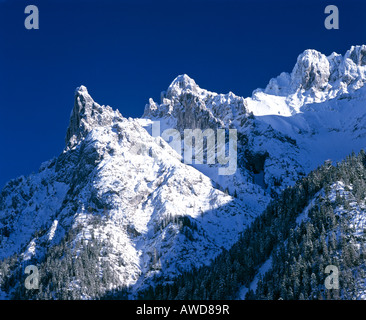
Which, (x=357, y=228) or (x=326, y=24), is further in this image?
(x=357, y=228)

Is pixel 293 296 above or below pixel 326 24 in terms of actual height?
below

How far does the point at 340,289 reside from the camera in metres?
161
